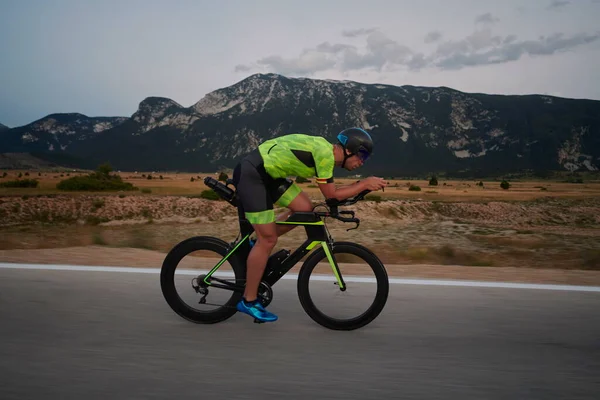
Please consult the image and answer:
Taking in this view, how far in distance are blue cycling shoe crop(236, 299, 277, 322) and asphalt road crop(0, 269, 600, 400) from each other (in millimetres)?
73

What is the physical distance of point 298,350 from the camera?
331 centimetres

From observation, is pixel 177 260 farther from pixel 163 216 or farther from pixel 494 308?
pixel 163 216

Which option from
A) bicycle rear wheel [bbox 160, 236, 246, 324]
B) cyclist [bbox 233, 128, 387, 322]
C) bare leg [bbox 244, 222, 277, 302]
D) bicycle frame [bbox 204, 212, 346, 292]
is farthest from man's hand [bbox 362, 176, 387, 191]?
bicycle rear wheel [bbox 160, 236, 246, 324]

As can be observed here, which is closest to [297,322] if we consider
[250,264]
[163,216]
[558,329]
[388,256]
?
[250,264]

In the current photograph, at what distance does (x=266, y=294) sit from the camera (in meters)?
3.92

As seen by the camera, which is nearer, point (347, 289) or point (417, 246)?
point (347, 289)

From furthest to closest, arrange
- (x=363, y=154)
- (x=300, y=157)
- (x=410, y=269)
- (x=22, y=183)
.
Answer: (x=22, y=183) < (x=410, y=269) < (x=363, y=154) < (x=300, y=157)

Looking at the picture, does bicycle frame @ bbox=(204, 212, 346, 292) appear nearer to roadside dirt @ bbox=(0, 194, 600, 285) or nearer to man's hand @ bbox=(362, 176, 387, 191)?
man's hand @ bbox=(362, 176, 387, 191)

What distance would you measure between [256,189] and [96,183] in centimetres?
4045

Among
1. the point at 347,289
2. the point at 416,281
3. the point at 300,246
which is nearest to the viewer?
the point at 300,246

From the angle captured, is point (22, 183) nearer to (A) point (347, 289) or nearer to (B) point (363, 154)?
(A) point (347, 289)

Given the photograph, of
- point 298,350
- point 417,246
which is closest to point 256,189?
point 298,350

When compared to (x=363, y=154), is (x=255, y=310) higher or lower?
lower

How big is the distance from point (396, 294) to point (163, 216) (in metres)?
26.2
